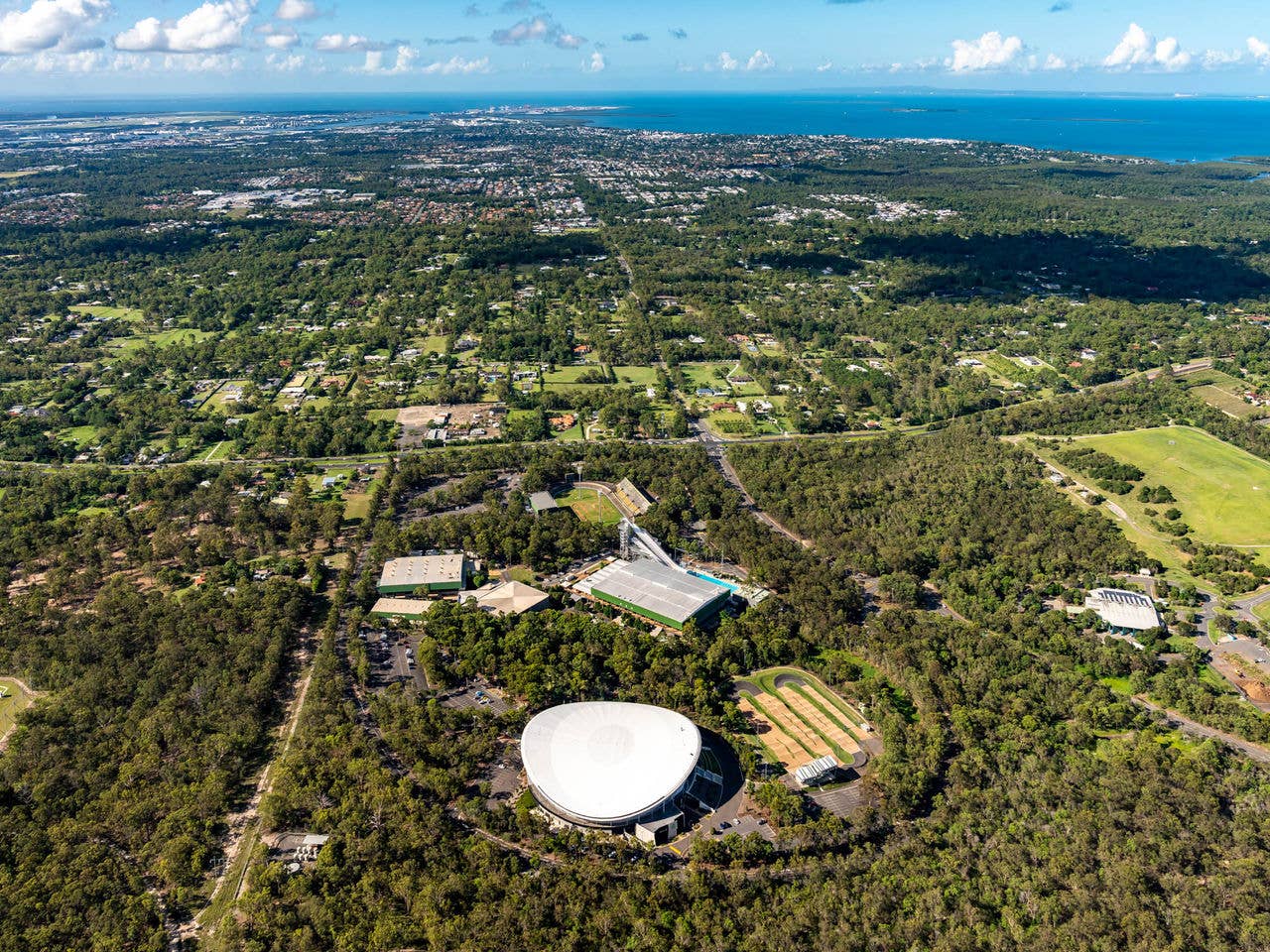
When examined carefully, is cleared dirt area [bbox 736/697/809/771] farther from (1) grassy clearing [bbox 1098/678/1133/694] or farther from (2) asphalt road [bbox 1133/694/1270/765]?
(2) asphalt road [bbox 1133/694/1270/765]

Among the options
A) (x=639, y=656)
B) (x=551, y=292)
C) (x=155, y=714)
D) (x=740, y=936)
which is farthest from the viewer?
(x=551, y=292)

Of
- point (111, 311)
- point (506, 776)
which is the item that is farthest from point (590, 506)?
point (111, 311)

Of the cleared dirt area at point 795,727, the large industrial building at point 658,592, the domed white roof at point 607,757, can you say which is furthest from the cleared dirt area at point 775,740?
the large industrial building at point 658,592

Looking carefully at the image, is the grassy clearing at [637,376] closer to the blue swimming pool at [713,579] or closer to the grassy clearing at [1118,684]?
the blue swimming pool at [713,579]

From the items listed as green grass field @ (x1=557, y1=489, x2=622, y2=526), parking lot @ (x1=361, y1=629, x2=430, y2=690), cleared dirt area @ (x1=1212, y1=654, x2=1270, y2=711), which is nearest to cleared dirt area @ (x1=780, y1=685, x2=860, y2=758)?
parking lot @ (x1=361, y1=629, x2=430, y2=690)

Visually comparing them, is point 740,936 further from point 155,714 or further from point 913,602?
point 155,714

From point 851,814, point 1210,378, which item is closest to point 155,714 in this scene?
point 851,814

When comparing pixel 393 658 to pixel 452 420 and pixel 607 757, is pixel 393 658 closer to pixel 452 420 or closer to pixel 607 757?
pixel 607 757
